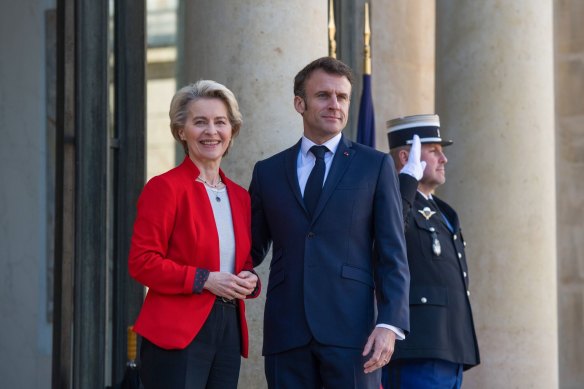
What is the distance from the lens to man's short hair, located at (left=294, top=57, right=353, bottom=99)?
4.52 meters

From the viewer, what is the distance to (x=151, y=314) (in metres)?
4.18

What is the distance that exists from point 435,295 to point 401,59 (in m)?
3.88

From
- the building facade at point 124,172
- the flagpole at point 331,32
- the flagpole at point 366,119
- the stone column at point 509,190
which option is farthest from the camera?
the flagpole at point 331,32

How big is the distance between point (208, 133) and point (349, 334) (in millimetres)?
874

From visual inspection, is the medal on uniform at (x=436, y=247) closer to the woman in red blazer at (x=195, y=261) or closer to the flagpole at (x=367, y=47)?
the woman in red blazer at (x=195, y=261)

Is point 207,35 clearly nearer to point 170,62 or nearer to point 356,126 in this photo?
point 356,126

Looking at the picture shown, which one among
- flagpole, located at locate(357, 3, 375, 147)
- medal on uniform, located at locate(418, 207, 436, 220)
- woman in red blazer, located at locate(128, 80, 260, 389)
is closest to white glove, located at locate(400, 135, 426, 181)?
medal on uniform, located at locate(418, 207, 436, 220)

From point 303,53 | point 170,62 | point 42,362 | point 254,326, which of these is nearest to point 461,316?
point 254,326

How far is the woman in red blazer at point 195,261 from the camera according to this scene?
412cm

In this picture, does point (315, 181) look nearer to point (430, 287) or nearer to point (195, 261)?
point (195, 261)

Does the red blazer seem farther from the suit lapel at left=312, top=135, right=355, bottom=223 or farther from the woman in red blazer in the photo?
the suit lapel at left=312, top=135, right=355, bottom=223

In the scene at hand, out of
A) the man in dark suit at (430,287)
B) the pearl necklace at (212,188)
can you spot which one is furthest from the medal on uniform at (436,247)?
the pearl necklace at (212,188)

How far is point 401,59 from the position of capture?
9.30 m

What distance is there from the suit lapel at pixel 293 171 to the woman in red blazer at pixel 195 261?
0.69ft
